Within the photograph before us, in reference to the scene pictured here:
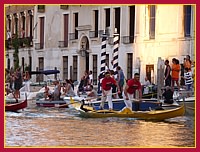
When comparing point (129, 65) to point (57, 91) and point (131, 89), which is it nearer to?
point (57, 91)

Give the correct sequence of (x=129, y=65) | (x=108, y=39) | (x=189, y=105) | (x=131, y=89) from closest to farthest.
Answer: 1. (x=189, y=105)
2. (x=131, y=89)
3. (x=108, y=39)
4. (x=129, y=65)

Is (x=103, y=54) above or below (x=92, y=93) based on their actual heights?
above

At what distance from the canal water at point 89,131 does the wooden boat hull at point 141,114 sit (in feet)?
0.20

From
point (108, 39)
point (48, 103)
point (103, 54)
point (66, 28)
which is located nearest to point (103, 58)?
point (103, 54)

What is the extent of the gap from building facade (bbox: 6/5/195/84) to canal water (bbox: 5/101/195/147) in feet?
2.02

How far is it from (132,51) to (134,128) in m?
2.38

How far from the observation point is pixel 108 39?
423 inches

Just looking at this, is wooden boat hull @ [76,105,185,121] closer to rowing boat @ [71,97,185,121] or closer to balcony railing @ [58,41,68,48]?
rowing boat @ [71,97,185,121]

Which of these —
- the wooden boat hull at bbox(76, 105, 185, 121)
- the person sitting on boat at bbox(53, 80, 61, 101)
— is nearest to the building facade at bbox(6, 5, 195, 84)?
the person sitting on boat at bbox(53, 80, 61, 101)

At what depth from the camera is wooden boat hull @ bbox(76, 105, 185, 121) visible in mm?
9406

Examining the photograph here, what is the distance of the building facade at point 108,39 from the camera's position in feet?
33.2

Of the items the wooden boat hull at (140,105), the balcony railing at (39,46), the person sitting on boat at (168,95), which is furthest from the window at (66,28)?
the person sitting on boat at (168,95)

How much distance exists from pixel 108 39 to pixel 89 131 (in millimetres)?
2322

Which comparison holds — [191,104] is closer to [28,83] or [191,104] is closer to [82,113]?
[82,113]
